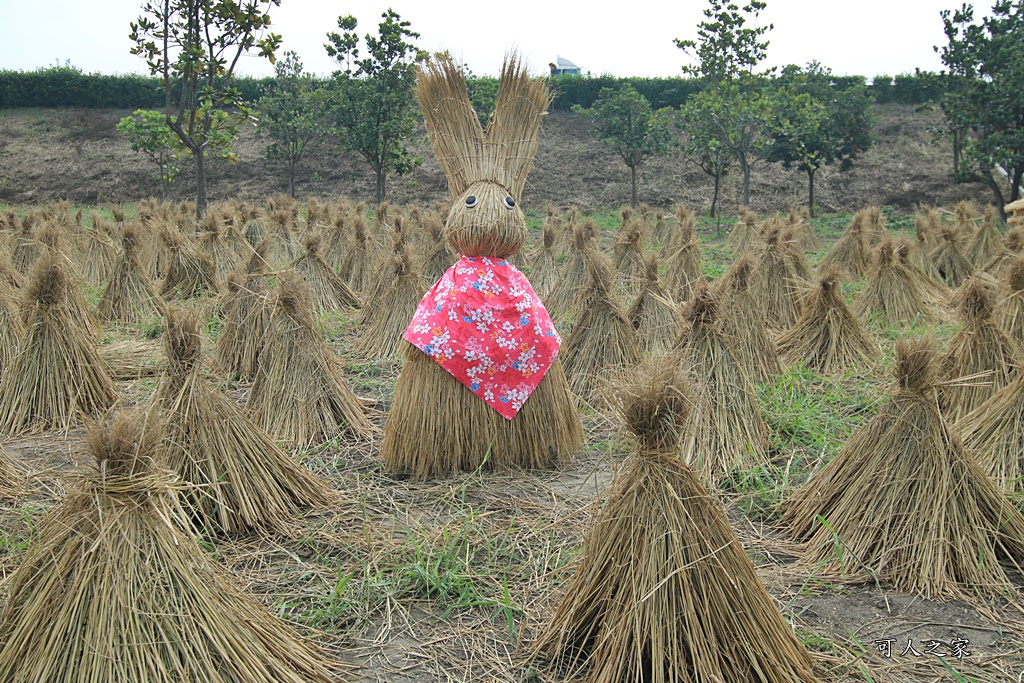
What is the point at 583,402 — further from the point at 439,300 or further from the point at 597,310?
the point at 439,300

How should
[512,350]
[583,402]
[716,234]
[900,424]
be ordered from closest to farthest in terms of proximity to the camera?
[900,424], [512,350], [583,402], [716,234]

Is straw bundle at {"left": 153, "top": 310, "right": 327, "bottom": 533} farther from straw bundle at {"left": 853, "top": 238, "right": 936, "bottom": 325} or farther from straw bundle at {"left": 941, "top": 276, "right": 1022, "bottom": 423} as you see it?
straw bundle at {"left": 853, "top": 238, "right": 936, "bottom": 325}

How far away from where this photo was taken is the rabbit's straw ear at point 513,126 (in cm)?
402

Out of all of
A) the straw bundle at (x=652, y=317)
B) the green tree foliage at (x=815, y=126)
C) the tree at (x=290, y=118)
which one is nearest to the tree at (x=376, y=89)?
the tree at (x=290, y=118)

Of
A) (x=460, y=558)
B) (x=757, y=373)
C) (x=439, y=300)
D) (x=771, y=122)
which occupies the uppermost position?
(x=771, y=122)

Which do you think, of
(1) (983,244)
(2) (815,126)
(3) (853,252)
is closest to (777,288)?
(3) (853,252)

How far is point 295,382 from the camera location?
14.9 feet

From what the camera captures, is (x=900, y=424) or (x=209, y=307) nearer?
(x=900, y=424)

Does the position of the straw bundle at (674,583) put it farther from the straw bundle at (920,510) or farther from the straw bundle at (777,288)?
the straw bundle at (777,288)

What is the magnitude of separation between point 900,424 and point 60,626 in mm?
2955

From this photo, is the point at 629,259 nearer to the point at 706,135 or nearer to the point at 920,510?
the point at 920,510

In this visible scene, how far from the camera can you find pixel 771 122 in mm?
17641

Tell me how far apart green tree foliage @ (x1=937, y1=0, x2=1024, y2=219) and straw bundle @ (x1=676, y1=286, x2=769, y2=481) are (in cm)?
1472

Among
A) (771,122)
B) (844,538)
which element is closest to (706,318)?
(844,538)
